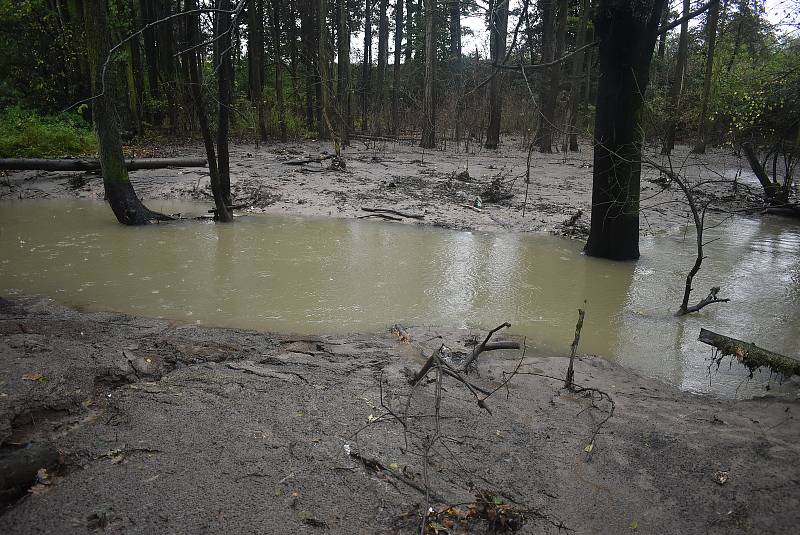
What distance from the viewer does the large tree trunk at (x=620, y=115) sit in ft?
21.4

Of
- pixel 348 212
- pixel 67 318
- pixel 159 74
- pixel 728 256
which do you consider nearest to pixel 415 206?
pixel 348 212

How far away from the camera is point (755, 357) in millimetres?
3686

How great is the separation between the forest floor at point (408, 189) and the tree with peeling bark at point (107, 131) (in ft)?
7.32

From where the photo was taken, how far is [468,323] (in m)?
5.09

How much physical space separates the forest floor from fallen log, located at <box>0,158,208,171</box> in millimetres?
590

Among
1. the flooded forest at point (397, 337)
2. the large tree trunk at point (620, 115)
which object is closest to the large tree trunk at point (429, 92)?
the flooded forest at point (397, 337)

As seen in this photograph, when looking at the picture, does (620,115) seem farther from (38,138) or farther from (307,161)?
(38,138)

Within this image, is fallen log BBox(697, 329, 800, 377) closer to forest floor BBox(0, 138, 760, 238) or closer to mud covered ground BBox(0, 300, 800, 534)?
mud covered ground BBox(0, 300, 800, 534)

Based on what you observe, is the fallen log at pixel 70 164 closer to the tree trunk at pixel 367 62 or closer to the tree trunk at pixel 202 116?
the tree trunk at pixel 202 116

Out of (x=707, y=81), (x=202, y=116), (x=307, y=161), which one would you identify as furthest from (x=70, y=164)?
(x=707, y=81)

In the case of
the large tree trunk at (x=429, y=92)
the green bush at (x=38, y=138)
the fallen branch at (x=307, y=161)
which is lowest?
the fallen branch at (x=307, y=161)

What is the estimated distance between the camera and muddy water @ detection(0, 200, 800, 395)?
494 centimetres

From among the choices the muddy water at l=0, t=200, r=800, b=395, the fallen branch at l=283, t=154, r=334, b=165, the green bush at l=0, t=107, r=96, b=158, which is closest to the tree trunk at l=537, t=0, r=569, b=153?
the fallen branch at l=283, t=154, r=334, b=165

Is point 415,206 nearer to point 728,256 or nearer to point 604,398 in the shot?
point 728,256
